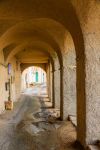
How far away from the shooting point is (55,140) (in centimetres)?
826

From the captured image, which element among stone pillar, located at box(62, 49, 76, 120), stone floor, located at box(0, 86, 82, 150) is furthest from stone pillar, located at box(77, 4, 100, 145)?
stone pillar, located at box(62, 49, 76, 120)

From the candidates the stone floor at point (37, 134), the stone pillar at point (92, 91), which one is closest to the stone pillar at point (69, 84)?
the stone floor at point (37, 134)

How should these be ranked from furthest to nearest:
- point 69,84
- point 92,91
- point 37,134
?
point 69,84 → point 37,134 → point 92,91

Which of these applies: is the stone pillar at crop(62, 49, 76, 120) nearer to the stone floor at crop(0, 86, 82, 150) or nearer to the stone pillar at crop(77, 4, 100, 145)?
the stone floor at crop(0, 86, 82, 150)

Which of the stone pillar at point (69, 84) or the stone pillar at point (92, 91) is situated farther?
the stone pillar at point (69, 84)

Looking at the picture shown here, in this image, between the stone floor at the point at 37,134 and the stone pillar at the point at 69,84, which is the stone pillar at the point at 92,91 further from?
the stone pillar at the point at 69,84

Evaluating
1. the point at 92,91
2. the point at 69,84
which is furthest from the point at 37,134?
the point at 69,84

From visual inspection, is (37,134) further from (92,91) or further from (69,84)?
(69,84)

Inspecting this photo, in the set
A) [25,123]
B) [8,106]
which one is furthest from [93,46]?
[8,106]

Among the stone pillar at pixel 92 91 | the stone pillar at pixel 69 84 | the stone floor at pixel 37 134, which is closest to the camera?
the stone pillar at pixel 92 91

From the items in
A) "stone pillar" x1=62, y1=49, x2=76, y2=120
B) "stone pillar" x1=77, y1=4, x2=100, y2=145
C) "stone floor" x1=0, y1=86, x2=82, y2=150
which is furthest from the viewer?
"stone pillar" x1=62, y1=49, x2=76, y2=120

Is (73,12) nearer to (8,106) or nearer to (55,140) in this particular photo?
(55,140)

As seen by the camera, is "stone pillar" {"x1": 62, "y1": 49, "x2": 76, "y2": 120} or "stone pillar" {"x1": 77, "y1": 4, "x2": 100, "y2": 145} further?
"stone pillar" {"x1": 62, "y1": 49, "x2": 76, "y2": 120}

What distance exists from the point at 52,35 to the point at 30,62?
623 inches
